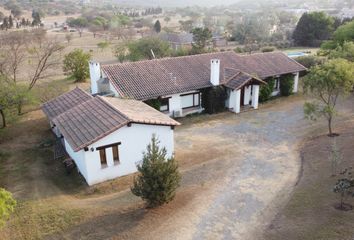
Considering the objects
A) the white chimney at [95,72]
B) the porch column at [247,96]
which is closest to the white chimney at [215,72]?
the porch column at [247,96]

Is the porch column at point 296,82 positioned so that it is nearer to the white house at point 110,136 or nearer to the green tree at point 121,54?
the white house at point 110,136

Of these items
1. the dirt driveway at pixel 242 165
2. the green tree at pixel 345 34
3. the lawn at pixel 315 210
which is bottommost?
the dirt driveway at pixel 242 165

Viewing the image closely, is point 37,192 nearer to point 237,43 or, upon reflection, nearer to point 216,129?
point 216,129

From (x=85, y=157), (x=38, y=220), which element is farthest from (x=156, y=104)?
(x=38, y=220)

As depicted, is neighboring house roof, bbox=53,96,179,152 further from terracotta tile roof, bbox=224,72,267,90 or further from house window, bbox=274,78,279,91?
house window, bbox=274,78,279,91

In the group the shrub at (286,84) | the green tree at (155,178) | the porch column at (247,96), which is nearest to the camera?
the green tree at (155,178)

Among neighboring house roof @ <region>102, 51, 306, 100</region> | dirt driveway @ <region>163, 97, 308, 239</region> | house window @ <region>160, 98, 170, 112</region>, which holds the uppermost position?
neighboring house roof @ <region>102, 51, 306, 100</region>

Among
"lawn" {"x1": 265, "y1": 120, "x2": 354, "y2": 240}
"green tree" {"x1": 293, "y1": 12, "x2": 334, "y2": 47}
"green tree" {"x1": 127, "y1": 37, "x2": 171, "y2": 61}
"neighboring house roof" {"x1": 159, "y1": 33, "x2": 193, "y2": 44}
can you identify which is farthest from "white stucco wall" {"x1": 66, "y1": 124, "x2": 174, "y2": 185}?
"green tree" {"x1": 293, "y1": 12, "x2": 334, "y2": 47}
